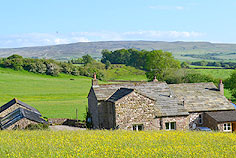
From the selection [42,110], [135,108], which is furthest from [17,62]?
[135,108]

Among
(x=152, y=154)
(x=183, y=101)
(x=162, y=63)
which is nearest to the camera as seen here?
(x=152, y=154)

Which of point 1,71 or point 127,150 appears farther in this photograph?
point 1,71

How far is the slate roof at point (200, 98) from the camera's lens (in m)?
31.7

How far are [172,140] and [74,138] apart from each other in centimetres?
433

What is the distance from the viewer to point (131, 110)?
24.3 m

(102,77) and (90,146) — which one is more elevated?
(90,146)

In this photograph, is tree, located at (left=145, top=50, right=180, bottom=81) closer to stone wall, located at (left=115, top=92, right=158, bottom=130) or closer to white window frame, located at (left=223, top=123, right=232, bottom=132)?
white window frame, located at (left=223, top=123, right=232, bottom=132)

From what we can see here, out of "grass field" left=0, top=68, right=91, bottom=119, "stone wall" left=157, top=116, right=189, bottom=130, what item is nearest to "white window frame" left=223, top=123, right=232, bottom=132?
"stone wall" left=157, top=116, right=189, bottom=130

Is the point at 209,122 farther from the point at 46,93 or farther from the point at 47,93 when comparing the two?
the point at 46,93

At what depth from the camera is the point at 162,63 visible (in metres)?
89.2

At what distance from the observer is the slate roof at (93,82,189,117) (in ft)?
90.8

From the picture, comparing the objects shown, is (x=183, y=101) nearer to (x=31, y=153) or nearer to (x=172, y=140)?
(x=172, y=140)

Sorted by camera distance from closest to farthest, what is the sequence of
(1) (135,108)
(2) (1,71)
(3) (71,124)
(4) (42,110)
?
1. (1) (135,108)
2. (3) (71,124)
3. (4) (42,110)
4. (2) (1,71)

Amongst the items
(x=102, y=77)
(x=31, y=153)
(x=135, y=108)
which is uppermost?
(x=31, y=153)
